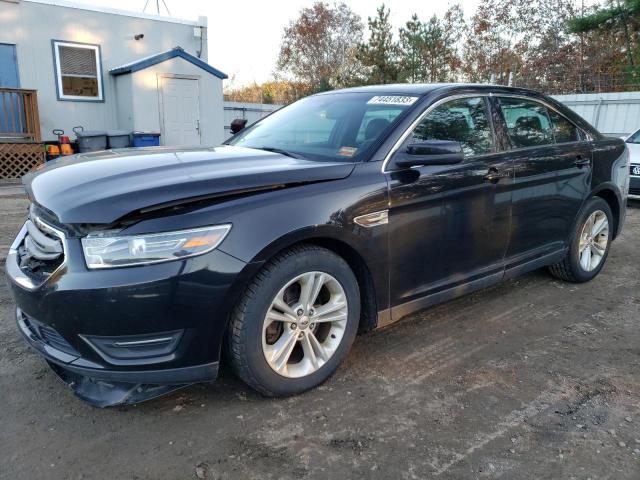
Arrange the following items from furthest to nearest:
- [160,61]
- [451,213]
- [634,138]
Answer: [160,61]
[634,138]
[451,213]

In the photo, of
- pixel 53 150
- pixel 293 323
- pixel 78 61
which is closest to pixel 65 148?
pixel 53 150

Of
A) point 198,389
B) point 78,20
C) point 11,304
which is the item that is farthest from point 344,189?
point 78,20

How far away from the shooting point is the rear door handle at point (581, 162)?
4125 millimetres

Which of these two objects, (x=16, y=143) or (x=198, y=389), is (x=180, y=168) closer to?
(x=198, y=389)

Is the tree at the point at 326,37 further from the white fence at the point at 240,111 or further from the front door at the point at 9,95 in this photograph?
the front door at the point at 9,95

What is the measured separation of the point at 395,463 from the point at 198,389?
3.73 feet

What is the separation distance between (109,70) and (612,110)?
13.6m

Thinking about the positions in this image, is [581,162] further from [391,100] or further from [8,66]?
[8,66]

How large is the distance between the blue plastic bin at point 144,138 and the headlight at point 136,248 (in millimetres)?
10431

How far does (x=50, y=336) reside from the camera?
2.38 meters

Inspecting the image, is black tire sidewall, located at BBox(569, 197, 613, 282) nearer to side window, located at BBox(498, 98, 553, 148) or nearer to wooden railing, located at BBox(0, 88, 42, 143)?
side window, located at BBox(498, 98, 553, 148)

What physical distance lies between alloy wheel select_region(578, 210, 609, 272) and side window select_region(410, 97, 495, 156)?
5.13ft

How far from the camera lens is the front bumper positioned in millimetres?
2131

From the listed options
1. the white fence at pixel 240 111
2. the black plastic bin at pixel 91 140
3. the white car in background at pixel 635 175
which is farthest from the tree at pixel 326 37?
the white car in background at pixel 635 175
